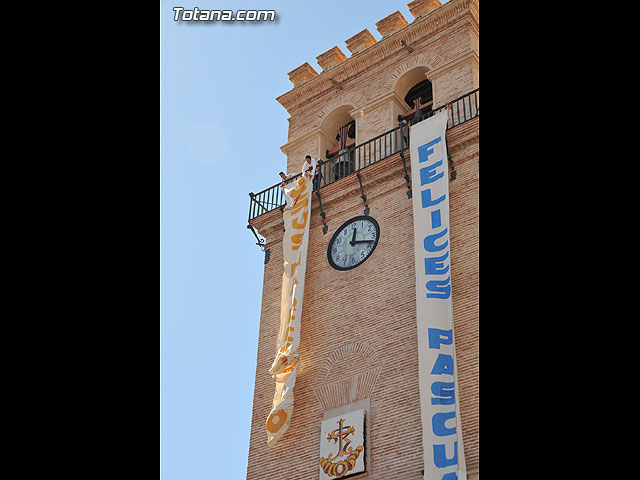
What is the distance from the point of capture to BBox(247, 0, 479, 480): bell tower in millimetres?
12117

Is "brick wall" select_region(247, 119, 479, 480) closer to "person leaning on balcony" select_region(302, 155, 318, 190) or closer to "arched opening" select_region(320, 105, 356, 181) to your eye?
"person leaning on balcony" select_region(302, 155, 318, 190)

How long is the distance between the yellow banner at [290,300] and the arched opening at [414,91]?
2.86m

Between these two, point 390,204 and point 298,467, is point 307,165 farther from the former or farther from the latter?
point 298,467

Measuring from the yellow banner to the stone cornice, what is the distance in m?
3.48

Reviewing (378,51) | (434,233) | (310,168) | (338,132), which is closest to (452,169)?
(434,233)

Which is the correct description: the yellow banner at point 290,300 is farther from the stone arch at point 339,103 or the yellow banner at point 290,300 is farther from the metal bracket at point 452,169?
the metal bracket at point 452,169

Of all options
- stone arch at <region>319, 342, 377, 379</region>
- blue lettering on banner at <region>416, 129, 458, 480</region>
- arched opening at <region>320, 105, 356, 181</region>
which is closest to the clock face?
blue lettering on banner at <region>416, 129, 458, 480</region>

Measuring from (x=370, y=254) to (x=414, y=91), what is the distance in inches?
192

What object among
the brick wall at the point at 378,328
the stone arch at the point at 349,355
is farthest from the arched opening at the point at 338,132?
the stone arch at the point at 349,355

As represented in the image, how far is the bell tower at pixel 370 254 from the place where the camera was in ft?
39.8

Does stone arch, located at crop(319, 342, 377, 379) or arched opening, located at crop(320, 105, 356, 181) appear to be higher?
arched opening, located at crop(320, 105, 356, 181)
